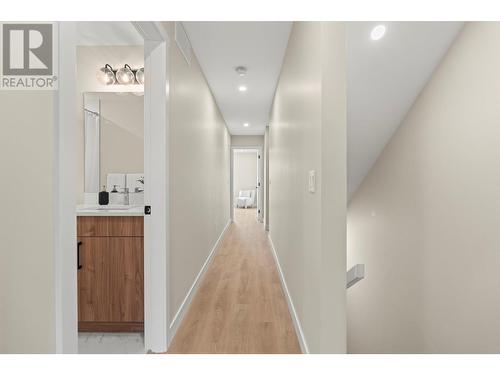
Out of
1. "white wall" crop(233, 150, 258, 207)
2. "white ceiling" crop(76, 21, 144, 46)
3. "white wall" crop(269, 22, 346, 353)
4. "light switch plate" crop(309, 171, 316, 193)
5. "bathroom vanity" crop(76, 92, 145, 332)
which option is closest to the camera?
"white wall" crop(269, 22, 346, 353)

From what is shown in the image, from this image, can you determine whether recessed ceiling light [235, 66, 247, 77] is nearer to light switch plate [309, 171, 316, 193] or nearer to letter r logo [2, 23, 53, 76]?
light switch plate [309, 171, 316, 193]

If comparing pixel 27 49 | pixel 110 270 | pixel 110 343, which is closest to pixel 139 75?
pixel 110 270

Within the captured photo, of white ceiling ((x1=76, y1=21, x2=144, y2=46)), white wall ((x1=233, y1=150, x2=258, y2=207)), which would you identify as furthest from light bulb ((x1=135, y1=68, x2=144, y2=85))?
white wall ((x1=233, y1=150, x2=258, y2=207))

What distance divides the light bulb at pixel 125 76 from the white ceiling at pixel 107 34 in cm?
23

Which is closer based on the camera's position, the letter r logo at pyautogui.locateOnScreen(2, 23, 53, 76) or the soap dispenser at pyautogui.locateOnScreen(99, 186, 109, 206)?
the letter r logo at pyautogui.locateOnScreen(2, 23, 53, 76)

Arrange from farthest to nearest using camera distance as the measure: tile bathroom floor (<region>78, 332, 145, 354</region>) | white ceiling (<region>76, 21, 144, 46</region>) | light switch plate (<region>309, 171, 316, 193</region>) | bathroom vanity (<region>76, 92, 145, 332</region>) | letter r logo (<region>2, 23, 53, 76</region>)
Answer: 1. white ceiling (<region>76, 21, 144, 46</region>)
2. bathroom vanity (<region>76, 92, 145, 332</region>)
3. tile bathroom floor (<region>78, 332, 145, 354</region>)
4. light switch plate (<region>309, 171, 316, 193</region>)
5. letter r logo (<region>2, 23, 53, 76</region>)

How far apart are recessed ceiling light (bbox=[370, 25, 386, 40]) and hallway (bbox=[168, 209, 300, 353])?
207 cm

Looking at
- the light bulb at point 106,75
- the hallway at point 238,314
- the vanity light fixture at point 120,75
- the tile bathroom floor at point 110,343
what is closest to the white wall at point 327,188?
the hallway at point 238,314

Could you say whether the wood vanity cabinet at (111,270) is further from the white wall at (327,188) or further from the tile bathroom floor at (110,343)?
the white wall at (327,188)

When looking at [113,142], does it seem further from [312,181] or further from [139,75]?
[312,181]

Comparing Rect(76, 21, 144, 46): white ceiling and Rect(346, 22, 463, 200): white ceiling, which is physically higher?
Rect(76, 21, 144, 46): white ceiling

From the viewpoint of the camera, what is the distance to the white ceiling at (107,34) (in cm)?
232

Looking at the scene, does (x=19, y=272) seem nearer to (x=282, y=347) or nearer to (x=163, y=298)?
(x=163, y=298)

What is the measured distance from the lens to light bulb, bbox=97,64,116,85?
2.66 metres
